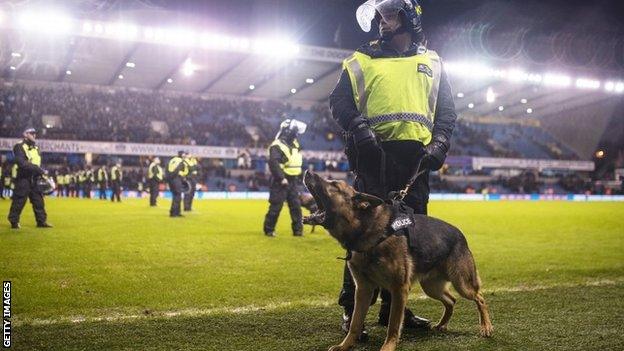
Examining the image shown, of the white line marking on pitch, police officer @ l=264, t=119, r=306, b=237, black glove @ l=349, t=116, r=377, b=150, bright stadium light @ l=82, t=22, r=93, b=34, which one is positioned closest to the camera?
black glove @ l=349, t=116, r=377, b=150

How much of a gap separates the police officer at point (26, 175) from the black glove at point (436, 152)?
1014 centimetres

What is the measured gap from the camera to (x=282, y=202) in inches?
437

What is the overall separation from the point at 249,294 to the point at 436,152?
267cm

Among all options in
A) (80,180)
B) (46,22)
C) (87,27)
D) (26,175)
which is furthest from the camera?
(80,180)

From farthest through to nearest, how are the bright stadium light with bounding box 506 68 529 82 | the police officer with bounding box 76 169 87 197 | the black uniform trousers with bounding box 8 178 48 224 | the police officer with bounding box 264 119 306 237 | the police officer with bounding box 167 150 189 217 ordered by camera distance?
the bright stadium light with bounding box 506 68 529 82 → the police officer with bounding box 76 169 87 197 → the police officer with bounding box 167 150 189 217 → the black uniform trousers with bounding box 8 178 48 224 → the police officer with bounding box 264 119 306 237

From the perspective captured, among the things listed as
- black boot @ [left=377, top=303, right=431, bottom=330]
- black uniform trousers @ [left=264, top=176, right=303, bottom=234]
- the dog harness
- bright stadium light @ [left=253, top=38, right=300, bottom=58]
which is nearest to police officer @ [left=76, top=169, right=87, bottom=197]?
bright stadium light @ [left=253, top=38, right=300, bottom=58]

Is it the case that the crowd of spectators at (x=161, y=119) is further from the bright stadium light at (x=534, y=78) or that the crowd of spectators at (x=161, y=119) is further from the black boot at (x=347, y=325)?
the black boot at (x=347, y=325)

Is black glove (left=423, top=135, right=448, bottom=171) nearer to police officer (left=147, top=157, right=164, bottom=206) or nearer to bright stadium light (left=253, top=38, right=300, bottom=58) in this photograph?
police officer (left=147, top=157, right=164, bottom=206)

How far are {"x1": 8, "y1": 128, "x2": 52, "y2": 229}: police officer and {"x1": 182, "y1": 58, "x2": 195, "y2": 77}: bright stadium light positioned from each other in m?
25.2

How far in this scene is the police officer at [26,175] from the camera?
36.8ft

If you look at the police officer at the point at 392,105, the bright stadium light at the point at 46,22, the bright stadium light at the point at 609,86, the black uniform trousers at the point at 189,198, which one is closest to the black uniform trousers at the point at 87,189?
the bright stadium light at the point at 46,22

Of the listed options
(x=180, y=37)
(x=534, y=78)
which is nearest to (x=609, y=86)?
(x=534, y=78)

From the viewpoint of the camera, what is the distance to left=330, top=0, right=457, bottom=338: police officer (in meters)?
3.69

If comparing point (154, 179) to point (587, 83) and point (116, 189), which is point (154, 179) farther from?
point (587, 83)
